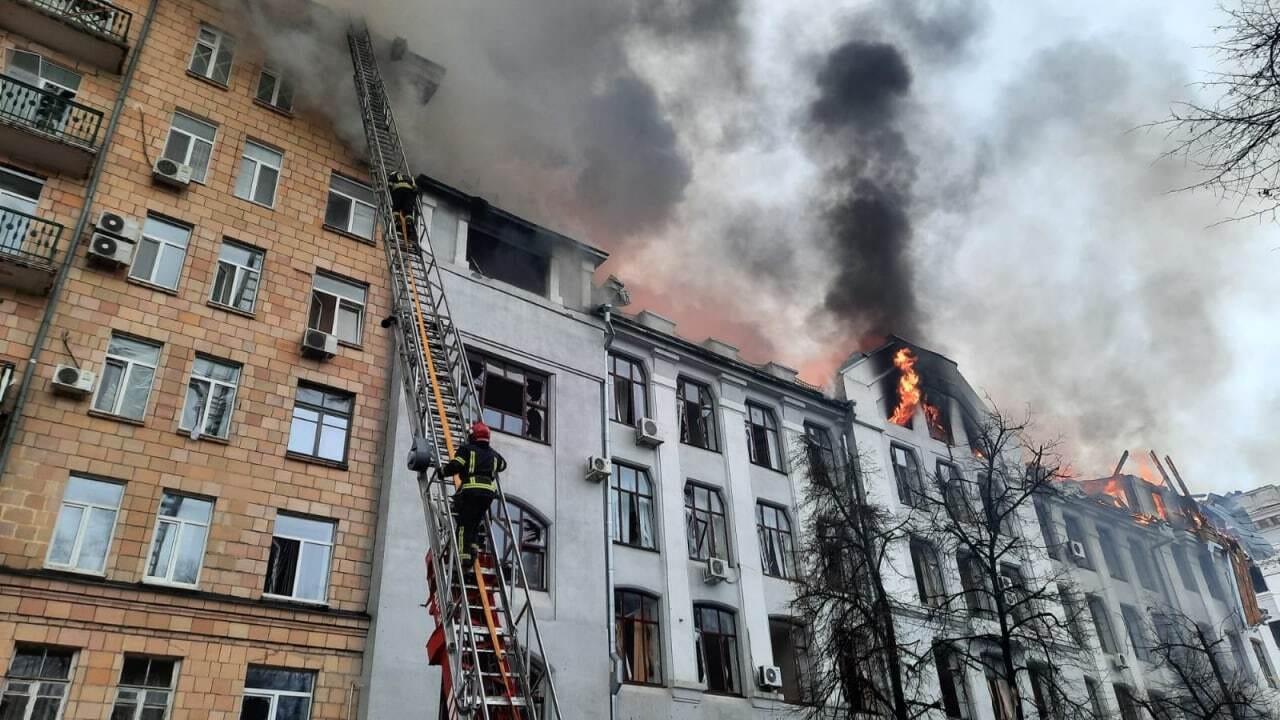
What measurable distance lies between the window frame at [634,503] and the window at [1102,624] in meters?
18.3

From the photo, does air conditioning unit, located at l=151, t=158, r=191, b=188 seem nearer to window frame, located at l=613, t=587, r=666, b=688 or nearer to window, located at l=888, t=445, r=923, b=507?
window frame, located at l=613, t=587, r=666, b=688

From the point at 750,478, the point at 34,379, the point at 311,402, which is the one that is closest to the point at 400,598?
the point at 311,402

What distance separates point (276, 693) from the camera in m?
13.6

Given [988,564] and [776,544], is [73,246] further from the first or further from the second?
[988,564]

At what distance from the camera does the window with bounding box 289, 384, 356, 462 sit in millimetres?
15906

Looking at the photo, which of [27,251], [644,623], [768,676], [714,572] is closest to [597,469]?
[644,623]

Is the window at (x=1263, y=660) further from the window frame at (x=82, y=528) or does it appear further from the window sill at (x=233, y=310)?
the window frame at (x=82, y=528)

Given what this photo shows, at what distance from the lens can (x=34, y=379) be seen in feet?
44.5

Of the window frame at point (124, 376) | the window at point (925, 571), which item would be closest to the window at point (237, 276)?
the window frame at point (124, 376)

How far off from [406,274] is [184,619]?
6888mm

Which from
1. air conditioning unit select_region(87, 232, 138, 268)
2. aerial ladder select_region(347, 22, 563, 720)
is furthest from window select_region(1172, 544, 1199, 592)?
air conditioning unit select_region(87, 232, 138, 268)

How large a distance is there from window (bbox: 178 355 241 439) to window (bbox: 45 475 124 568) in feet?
5.33

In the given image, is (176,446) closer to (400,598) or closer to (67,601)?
(67,601)

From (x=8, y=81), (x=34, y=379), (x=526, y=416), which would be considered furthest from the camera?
(x=526, y=416)
